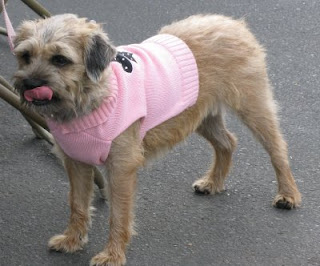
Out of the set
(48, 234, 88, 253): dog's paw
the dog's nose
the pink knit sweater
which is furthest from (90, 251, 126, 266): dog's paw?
→ the dog's nose

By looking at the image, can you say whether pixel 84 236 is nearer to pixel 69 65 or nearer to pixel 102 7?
pixel 69 65

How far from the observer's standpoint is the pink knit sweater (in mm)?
4078

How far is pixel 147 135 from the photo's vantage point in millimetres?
4441

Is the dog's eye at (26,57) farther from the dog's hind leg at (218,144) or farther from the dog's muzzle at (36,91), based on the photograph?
the dog's hind leg at (218,144)

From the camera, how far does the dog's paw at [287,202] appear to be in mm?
4953

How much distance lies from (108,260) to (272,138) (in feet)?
4.43

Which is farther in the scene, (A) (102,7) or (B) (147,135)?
(A) (102,7)

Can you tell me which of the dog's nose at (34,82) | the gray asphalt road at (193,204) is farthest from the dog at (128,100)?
the gray asphalt road at (193,204)

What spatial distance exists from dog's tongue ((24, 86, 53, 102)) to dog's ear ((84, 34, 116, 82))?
224 mm

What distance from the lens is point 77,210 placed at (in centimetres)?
455

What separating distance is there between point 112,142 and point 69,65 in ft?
1.65

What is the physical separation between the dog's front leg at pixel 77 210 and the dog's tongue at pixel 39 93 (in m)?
0.74

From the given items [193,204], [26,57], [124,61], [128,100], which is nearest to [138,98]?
[128,100]

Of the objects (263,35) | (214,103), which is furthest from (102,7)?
(214,103)
